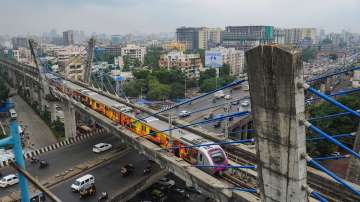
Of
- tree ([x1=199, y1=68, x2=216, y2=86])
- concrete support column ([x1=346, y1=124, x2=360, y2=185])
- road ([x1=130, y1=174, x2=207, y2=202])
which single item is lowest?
road ([x1=130, y1=174, x2=207, y2=202])

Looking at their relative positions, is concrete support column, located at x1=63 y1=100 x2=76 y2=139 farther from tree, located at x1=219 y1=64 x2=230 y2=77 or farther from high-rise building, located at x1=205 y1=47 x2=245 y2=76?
high-rise building, located at x1=205 y1=47 x2=245 y2=76

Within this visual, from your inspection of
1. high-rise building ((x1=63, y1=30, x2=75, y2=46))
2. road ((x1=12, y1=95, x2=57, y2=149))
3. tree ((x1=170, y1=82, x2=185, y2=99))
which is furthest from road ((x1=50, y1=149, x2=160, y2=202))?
high-rise building ((x1=63, y1=30, x2=75, y2=46))

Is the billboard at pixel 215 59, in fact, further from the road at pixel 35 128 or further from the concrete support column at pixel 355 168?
the concrete support column at pixel 355 168

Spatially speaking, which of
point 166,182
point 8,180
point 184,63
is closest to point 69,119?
point 8,180

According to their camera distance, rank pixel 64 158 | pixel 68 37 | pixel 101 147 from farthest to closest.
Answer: pixel 68 37 → pixel 101 147 → pixel 64 158

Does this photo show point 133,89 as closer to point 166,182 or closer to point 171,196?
point 166,182

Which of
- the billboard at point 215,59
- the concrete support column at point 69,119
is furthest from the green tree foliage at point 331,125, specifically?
the billboard at point 215,59

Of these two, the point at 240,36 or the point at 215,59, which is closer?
the point at 215,59

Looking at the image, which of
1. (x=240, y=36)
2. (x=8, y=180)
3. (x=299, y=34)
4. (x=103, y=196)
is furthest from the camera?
(x=299, y=34)
